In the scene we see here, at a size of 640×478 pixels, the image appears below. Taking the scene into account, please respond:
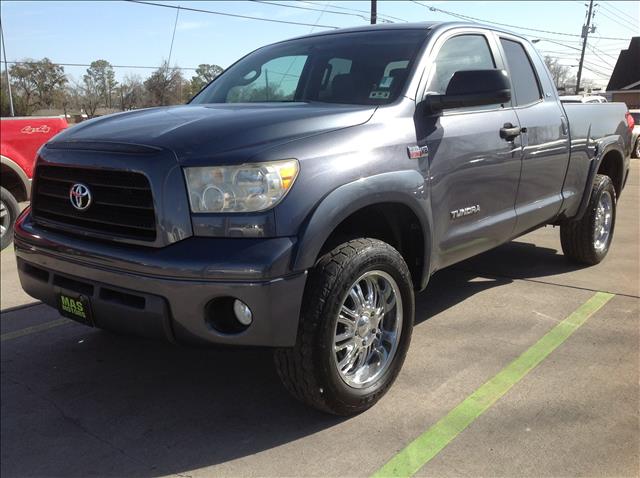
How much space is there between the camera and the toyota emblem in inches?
113

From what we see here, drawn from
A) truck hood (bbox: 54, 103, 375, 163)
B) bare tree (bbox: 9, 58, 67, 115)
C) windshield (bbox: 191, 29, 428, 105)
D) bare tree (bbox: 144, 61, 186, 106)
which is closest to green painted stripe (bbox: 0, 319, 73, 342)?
truck hood (bbox: 54, 103, 375, 163)

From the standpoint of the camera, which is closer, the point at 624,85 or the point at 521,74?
the point at 521,74

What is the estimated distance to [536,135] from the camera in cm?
436

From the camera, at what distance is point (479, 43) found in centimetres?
418

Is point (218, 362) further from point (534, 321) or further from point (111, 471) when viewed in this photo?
point (534, 321)

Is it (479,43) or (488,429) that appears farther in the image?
(479,43)

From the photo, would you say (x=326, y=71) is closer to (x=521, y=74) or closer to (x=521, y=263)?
(x=521, y=74)

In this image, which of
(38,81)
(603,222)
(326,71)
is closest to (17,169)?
(326,71)

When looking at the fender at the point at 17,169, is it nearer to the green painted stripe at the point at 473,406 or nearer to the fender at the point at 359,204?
the fender at the point at 359,204

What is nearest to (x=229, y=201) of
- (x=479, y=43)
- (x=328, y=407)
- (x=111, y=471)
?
(x=328, y=407)

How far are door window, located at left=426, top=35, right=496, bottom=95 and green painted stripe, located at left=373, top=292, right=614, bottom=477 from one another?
169 centimetres

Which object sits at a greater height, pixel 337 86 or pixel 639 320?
pixel 337 86

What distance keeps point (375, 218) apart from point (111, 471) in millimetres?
1791

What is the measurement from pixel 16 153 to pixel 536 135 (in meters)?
5.63
